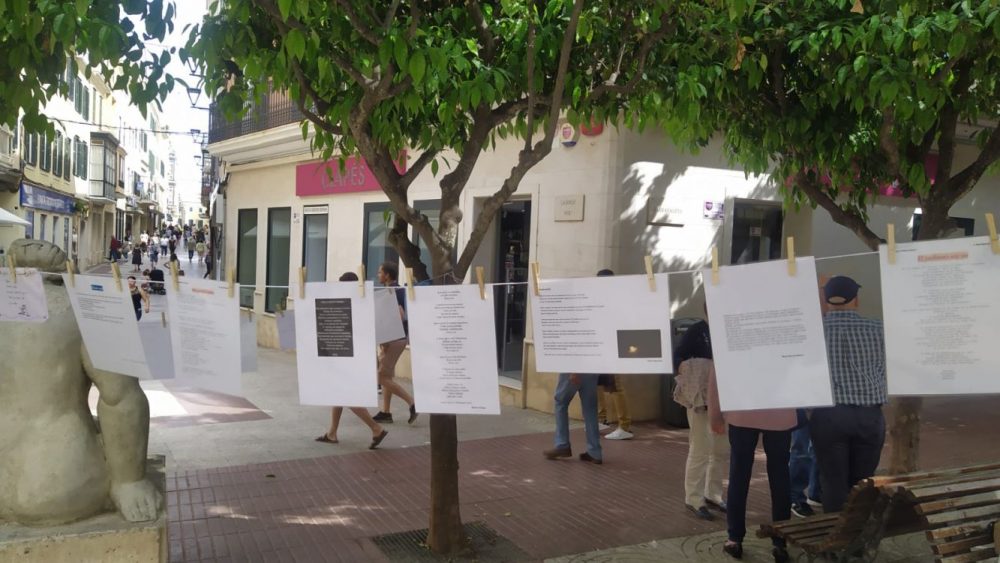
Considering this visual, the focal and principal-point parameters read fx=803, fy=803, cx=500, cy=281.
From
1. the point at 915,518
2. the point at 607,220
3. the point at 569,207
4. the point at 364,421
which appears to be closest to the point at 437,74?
the point at 915,518

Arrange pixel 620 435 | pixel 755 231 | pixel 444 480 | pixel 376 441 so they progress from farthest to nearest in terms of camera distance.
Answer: pixel 755 231 < pixel 620 435 < pixel 376 441 < pixel 444 480

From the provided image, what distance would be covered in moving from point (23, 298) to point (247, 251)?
1436 cm

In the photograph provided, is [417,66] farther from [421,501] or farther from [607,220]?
[607,220]

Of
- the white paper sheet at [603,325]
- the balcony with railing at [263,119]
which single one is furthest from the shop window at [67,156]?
the white paper sheet at [603,325]

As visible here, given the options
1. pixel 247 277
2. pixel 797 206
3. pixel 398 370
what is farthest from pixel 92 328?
pixel 247 277

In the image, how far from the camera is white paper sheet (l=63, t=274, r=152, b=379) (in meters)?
3.15

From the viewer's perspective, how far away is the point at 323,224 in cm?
1423

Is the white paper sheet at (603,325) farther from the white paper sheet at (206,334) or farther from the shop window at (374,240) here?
the shop window at (374,240)

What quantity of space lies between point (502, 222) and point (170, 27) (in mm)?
6470

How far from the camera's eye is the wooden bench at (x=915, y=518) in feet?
11.8

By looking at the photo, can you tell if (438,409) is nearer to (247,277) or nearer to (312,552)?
(312,552)

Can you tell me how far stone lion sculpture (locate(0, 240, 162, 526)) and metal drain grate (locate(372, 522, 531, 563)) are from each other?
201cm

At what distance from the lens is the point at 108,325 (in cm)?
319

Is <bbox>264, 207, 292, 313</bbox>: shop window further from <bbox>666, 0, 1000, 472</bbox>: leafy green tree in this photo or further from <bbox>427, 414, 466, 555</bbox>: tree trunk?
<bbox>427, 414, 466, 555</bbox>: tree trunk
